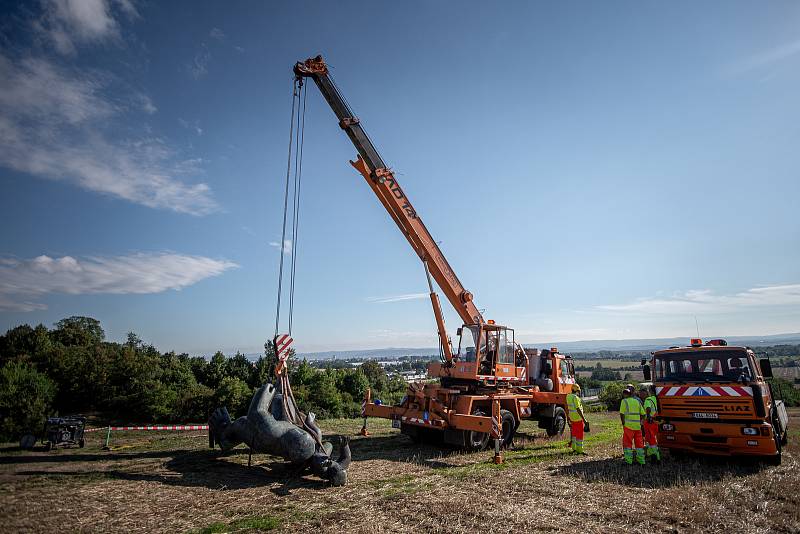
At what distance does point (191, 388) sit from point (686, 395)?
25.9 metres

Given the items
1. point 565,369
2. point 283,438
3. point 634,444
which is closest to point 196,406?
point 283,438

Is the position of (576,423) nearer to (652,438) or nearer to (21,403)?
(652,438)

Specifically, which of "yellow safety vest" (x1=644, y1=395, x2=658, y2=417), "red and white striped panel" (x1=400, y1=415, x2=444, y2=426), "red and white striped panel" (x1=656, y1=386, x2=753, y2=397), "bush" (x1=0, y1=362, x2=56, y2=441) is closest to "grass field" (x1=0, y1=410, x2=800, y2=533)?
"red and white striped panel" (x1=400, y1=415, x2=444, y2=426)

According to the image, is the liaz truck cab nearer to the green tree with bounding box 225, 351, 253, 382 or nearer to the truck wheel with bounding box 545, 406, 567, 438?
the truck wheel with bounding box 545, 406, 567, 438

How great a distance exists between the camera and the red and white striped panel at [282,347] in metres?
9.95

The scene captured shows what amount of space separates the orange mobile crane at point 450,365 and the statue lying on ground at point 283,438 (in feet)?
11.7

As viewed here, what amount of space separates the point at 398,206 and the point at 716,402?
29.8 ft

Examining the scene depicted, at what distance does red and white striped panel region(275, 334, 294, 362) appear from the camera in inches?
392

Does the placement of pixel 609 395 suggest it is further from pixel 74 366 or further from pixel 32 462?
pixel 74 366

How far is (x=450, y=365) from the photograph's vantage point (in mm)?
13164

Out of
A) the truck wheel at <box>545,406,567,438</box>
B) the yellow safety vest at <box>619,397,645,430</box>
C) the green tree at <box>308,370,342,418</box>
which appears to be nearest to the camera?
the yellow safety vest at <box>619,397,645,430</box>

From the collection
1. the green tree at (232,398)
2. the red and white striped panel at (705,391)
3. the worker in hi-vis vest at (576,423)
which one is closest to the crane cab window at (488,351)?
the worker in hi-vis vest at (576,423)

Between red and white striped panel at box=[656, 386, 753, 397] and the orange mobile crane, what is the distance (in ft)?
13.4

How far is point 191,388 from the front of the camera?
26562 millimetres
